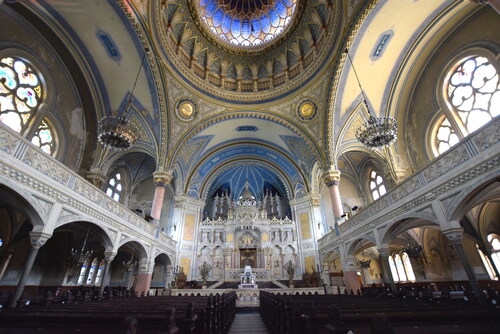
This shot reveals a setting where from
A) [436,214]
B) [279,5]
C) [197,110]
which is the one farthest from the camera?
[279,5]

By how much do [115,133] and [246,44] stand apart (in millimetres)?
13408

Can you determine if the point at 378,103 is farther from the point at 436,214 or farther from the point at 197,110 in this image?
the point at 197,110

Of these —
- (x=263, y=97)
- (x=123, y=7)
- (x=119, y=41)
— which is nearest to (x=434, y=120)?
(x=263, y=97)

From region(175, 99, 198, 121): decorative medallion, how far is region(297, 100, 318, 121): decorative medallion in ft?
24.9

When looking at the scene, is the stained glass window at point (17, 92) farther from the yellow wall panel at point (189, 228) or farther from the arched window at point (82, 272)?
the yellow wall panel at point (189, 228)

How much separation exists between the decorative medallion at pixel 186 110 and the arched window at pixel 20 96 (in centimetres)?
700

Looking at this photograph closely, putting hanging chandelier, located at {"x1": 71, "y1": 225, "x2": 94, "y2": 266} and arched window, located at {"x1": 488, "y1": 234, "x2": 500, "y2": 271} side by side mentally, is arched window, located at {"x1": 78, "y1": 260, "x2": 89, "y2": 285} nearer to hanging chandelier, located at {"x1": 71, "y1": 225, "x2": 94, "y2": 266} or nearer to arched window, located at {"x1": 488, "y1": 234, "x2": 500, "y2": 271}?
hanging chandelier, located at {"x1": 71, "y1": 225, "x2": 94, "y2": 266}

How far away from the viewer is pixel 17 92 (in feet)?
31.9

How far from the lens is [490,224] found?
33.2 feet

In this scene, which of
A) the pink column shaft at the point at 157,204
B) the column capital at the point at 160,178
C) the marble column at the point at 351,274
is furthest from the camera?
the column capital at the point at 160,178

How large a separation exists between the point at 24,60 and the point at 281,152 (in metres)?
16.8

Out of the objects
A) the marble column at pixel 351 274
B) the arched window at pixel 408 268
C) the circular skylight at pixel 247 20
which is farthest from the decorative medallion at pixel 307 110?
the arched window at pixel 408 268

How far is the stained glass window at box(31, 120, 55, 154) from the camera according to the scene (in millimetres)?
10725

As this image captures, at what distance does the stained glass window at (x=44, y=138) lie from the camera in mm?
10725
